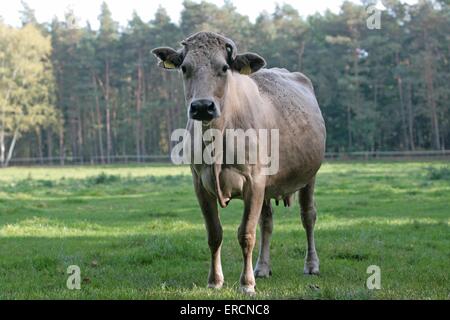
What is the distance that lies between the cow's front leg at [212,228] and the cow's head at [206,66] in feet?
3.69

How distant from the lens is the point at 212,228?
6.81 metres

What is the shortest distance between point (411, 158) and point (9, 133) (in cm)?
4542

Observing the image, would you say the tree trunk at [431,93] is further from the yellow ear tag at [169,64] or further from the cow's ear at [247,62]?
the yellow ear tag at [169,64]

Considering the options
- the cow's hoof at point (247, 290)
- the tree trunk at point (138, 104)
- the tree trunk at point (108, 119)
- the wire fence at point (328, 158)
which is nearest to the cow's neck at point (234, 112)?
the cow's hoof at point (247, 290)

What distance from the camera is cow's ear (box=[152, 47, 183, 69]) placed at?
6.38 meters

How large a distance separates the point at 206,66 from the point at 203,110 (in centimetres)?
62

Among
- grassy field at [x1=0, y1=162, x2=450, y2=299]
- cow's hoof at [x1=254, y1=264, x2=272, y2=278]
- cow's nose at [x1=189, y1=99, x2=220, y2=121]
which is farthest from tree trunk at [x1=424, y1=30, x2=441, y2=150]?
cow's nose at [x1=189, y1=99, x2=220, y2=121]

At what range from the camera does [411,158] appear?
5056cm

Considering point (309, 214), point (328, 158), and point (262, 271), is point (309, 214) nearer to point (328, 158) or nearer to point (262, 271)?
point (262, 271)

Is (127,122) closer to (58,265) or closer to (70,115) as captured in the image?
(70,115)

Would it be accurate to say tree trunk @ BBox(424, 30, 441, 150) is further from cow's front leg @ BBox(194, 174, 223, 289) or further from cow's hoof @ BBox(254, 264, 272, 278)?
cow's front leg @ BBox(194, 174, 223, 289)

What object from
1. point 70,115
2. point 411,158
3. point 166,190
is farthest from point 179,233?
point 70,115

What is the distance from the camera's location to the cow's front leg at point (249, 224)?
6441 millimetres

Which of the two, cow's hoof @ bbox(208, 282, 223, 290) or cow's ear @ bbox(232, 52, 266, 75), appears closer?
cow's ear @ bbox(232, 52, 266, 75)
